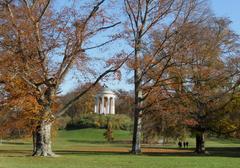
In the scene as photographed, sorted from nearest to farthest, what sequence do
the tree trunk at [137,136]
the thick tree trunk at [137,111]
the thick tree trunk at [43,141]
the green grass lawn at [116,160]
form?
the green grass lawn at [116,160] < the thick tree trunk at [43,141] < the tree trunk at [137,136] < the thick tree trunk at [137,111]

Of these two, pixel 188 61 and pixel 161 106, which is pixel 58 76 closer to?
pixel 161 106

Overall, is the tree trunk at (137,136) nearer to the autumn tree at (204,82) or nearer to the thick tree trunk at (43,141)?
the autumn tree at (204,82)

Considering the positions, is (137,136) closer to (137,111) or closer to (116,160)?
(137,111)

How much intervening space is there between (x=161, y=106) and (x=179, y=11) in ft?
28.5

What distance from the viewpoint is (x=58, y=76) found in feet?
113

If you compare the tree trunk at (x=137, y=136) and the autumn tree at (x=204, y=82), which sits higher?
the autumn tree at (x=204, y=82)

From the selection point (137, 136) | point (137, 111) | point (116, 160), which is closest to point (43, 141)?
point (116, 160)

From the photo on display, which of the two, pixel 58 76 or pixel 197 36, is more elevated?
pixel 197 36

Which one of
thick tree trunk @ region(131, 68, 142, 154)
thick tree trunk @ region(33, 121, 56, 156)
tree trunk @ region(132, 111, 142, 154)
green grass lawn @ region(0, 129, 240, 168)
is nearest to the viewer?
green grass lawn @ region(0, 129, 240, 168)

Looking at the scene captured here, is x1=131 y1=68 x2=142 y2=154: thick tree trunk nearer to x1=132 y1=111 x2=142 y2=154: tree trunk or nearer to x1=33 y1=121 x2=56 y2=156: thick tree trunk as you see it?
x1=132 y1=111 x2=142 y2=154: tree trunk

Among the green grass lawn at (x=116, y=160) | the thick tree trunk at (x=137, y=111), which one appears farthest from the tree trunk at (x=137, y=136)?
the green grass lawn at (x=116, y=160)

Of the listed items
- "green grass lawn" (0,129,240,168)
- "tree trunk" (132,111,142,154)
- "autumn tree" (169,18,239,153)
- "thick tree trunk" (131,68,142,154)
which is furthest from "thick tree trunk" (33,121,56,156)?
"autumn tree" (169,18,239,153)

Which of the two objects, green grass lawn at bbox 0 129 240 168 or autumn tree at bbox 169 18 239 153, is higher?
autumn tree at bbox 169 18 239 153

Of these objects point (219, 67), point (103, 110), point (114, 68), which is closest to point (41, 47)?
point (114, 68)
